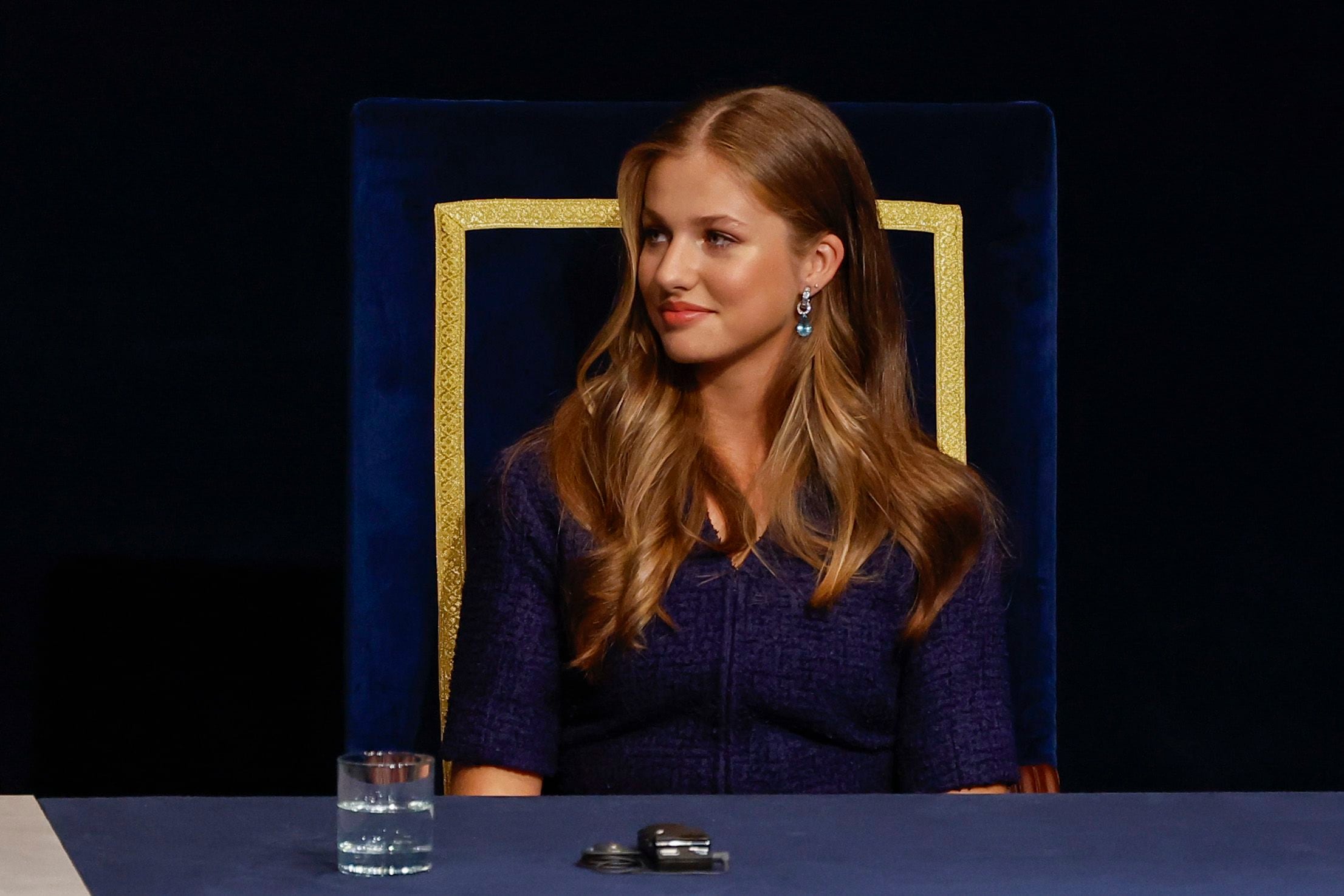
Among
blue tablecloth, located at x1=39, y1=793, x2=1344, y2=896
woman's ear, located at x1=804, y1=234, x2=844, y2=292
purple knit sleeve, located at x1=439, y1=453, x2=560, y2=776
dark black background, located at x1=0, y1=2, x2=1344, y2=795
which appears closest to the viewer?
blue tablecloth, located at x1=39, y1=793, x2=1344, y2=896

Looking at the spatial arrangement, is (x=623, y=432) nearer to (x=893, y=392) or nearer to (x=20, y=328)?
(x=893, y=392)

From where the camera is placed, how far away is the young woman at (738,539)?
5.66 ft

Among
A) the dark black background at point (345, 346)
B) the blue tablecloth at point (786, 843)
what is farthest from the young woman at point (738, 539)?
the dark black background at point (345, 346)

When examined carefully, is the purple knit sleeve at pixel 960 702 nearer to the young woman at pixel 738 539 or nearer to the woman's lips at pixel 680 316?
the young woman at pixel 738 539

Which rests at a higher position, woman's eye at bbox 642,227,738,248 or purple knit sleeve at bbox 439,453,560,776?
woman's eye at bbox 642,227,738,248

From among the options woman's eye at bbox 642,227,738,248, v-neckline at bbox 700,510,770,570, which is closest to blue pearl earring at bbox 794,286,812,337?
woman's eye at bbox 642,227,738,248

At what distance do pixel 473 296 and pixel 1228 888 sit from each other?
1017 millimetres

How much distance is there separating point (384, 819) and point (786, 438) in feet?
2.93

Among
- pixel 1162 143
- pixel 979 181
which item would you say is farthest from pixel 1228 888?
pixel 1162 143

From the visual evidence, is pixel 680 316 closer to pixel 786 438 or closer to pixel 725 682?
pixel 786 438

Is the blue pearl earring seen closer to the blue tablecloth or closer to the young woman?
the young woman

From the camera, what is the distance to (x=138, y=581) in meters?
2.65

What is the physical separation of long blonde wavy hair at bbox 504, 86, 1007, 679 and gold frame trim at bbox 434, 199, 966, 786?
0.12 ft

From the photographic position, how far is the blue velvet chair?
1.79m
